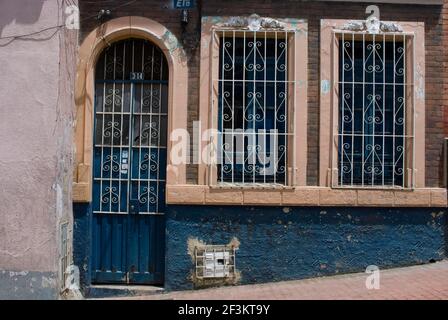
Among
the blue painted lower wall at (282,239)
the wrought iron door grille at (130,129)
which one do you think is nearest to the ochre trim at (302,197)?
the blue painted lower wall at (282,239)

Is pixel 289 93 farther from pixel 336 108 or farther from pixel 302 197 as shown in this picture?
pixel 302 197

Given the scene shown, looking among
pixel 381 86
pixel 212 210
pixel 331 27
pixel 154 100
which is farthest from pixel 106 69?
pixel 381 86

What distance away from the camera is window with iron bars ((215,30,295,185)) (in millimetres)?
7410

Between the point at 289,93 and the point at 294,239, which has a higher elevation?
the point at 289,93

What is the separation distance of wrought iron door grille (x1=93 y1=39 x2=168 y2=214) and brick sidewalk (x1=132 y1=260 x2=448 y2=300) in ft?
4.37

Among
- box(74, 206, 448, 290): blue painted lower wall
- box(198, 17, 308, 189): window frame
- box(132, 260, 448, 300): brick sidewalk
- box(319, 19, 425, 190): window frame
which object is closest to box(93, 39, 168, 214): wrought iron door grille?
box(74, 206, 448, 290): blue painted lower wall

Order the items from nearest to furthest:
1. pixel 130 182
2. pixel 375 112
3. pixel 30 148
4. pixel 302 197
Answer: pixel 30 148 → pixel 302 197 → pixel 130 182 → pixel 375 112

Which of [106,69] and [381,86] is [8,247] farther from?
[381,86]

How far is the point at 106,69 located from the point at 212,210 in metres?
2.37

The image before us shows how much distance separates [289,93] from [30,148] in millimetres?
3310

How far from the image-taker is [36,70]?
665 centimetres

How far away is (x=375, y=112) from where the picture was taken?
753 cm

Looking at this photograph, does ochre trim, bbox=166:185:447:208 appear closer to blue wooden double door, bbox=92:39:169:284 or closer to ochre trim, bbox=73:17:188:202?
ochre trim, bbox=73:17:188:202

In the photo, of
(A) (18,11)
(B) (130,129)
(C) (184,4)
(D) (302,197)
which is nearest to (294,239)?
(D) (302,197)
